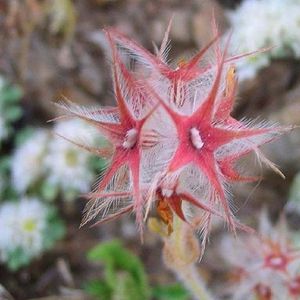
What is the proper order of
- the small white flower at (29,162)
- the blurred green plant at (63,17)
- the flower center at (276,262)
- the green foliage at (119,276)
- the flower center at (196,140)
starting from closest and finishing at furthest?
the flower center at (196,140) → the flower center at (276,262) → the green foliage at (119,276) → the small white flower at (29,162) → the blurred green plant at (63,17)

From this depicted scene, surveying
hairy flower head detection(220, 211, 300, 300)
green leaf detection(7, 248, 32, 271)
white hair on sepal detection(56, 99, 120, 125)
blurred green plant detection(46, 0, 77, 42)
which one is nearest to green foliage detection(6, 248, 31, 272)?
green leaf detection(7, 248, 32, 271)

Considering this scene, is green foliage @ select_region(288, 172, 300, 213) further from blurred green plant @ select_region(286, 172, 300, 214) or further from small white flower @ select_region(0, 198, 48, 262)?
small white flower @ select_region(0, 198, 48, 262)

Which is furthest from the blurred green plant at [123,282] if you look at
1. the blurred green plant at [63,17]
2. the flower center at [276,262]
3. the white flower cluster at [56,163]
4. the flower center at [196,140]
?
the flower center at [196,140]

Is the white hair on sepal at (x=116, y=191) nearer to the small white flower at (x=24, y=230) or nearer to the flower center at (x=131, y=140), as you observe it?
the flower center at (x=131, y=140)

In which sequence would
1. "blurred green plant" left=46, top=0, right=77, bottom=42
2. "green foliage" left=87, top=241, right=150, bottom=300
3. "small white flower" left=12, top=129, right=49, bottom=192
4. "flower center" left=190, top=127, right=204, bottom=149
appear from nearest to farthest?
1. "flower center" left=190, top=127, right=204, bottom=149
2. "green foliage" left=87, top=241, right=150, bottom=300
3. "small white flower" left=12, top=129, right=49, bottom=192
4. "blurred green plant" left=46, top=0, right=77, bottom=42

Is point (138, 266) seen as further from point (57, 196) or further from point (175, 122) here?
point (175, 122)
